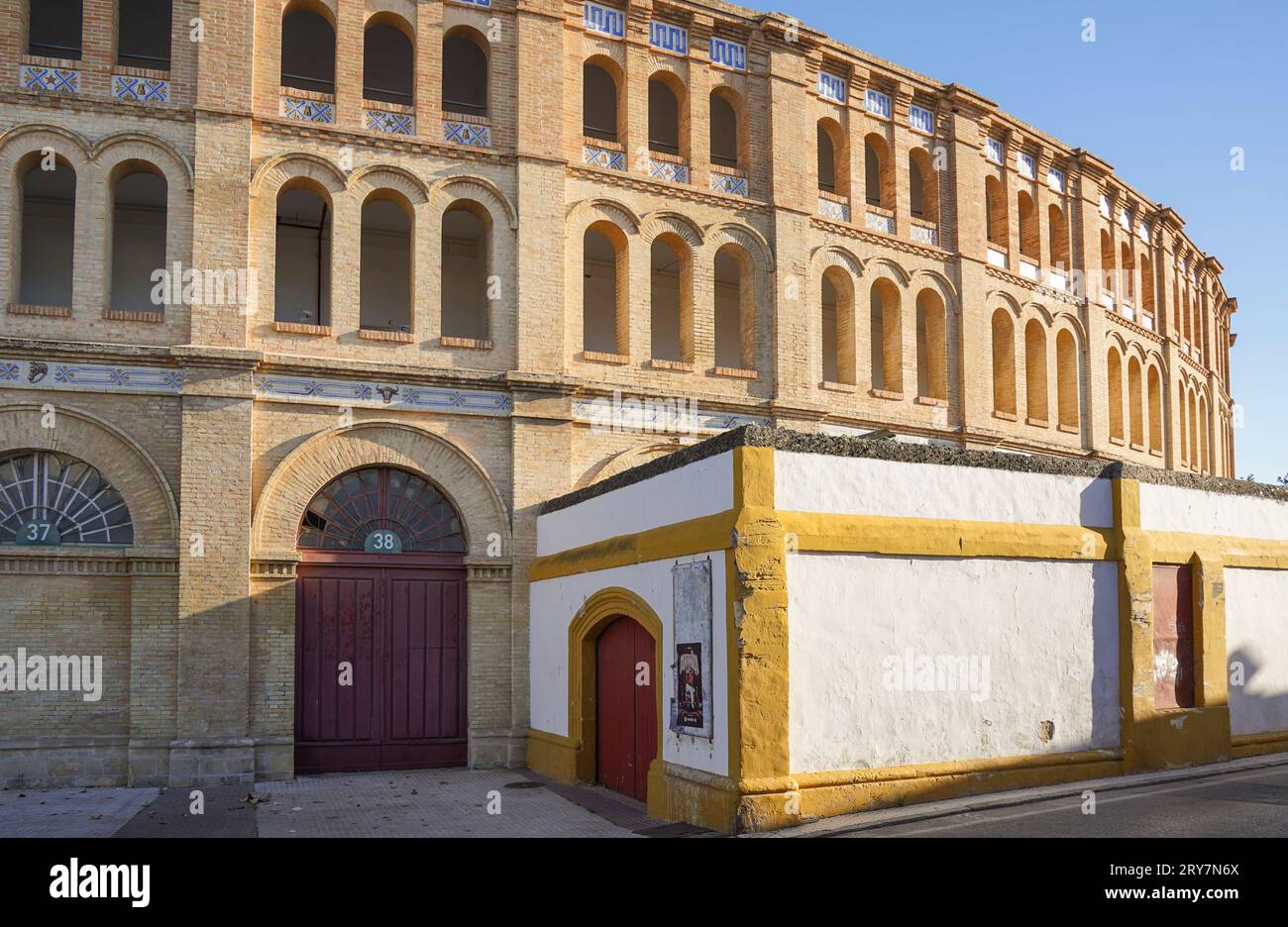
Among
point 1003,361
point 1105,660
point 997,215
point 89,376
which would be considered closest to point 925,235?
point 997,215

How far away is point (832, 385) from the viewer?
21625mm

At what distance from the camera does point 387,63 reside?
68.1ft

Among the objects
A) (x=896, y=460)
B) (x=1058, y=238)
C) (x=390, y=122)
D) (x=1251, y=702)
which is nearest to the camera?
(x=896, y=460)

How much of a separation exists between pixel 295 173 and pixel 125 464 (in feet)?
16.4

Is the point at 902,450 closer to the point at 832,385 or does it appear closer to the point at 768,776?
the point at 768,776

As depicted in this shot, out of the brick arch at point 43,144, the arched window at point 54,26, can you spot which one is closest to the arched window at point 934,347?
the brick arch at point 43,144

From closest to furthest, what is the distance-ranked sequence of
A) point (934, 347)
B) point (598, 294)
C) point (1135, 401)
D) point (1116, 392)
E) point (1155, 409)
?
point (598, 294) < point (934, 347) < point (1116, 392) < point (1135, 401) < point (1155, 409)

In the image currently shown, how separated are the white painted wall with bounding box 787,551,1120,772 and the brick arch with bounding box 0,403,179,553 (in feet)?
30.5

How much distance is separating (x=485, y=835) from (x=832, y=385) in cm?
1168

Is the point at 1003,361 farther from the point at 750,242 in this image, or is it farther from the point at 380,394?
the point at 380,394

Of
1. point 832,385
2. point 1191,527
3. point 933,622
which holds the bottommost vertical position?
point 933,622

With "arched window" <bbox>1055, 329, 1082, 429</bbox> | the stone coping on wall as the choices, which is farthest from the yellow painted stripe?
"arched window" <bbox>1055, 329, 1082, 429</bbox>

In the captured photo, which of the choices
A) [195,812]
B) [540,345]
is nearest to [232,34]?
[540,345]

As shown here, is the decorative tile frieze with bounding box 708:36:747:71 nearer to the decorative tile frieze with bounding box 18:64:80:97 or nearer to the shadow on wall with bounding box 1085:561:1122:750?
the decorative tile frieze with bounding box 18:64:80:97
